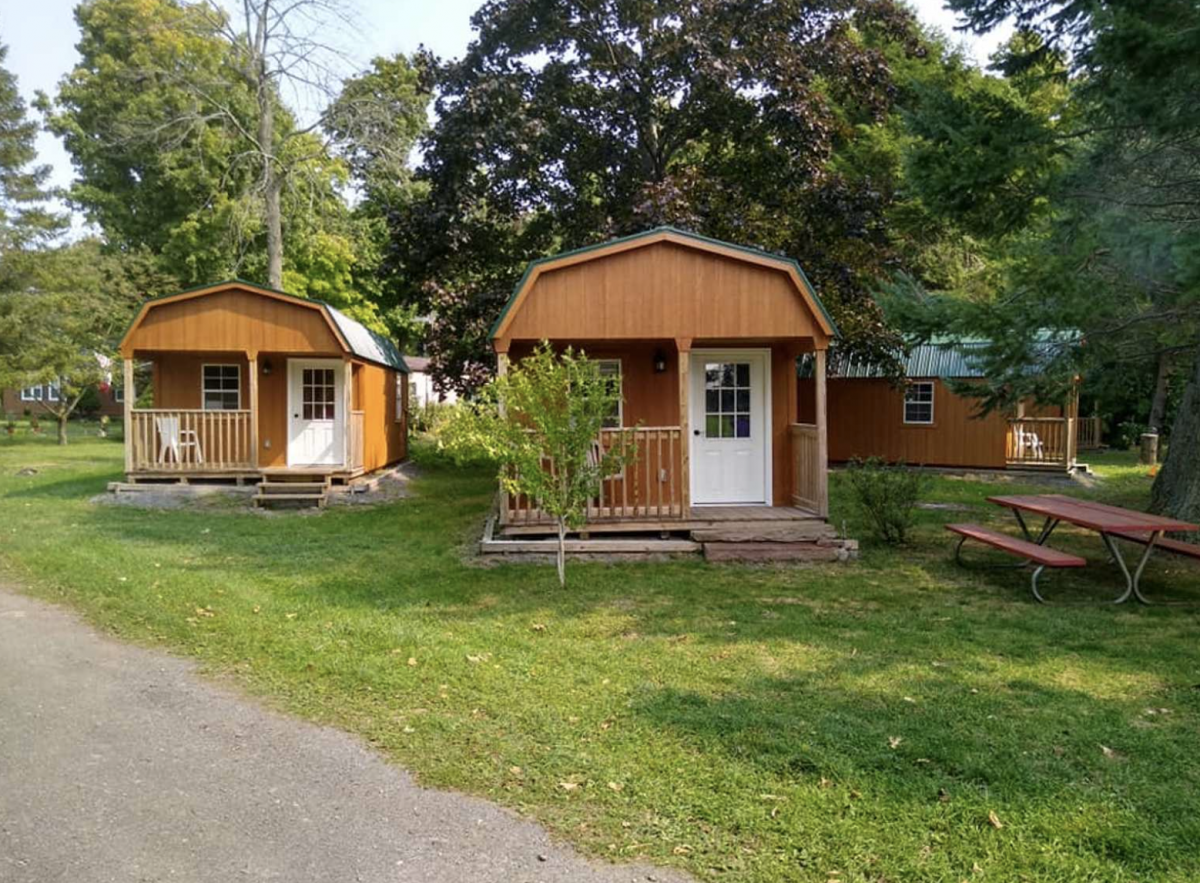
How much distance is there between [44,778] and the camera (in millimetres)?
3559

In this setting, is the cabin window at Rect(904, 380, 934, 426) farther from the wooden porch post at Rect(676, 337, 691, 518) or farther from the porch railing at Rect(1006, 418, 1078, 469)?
the wooden porch post at Rect(676, 337, 691, 518)

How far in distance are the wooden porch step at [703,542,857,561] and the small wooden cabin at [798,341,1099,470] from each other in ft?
29.8

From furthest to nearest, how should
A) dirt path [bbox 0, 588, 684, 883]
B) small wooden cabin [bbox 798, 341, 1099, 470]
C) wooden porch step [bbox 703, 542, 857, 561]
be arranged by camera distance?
small wooden cabin [bbox 798, 341, 1099, 470]
wooden porch step [bbox 703, 542, 857, 561]
dirt path [bbox 0, 588, 684, 883]

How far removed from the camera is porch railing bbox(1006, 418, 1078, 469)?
1764cm

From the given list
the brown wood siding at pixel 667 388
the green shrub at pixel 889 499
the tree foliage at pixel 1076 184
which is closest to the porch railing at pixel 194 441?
the brown wood siding at pixel 667 388

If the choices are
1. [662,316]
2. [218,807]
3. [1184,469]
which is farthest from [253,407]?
[1184,469]

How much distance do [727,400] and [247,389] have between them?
9471 millimetres

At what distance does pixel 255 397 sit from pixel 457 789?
1147 cm

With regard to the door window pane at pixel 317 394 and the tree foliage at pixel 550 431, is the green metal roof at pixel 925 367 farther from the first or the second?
the tree foliage at pixel 550 431

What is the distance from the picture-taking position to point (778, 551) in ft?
28.8

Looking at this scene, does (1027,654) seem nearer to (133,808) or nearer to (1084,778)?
(1084,778)

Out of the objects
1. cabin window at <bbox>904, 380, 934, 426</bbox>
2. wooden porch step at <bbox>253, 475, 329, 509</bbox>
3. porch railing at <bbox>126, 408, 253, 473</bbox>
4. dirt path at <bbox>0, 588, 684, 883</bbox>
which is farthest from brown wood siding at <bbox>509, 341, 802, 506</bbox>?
cabin window at <bbox>904, 380, 934, 426</bbox>

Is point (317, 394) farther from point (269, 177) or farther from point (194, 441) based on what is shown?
point (269, 177)

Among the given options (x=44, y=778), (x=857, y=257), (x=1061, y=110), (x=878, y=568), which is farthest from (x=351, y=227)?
(x=44, y=778)
